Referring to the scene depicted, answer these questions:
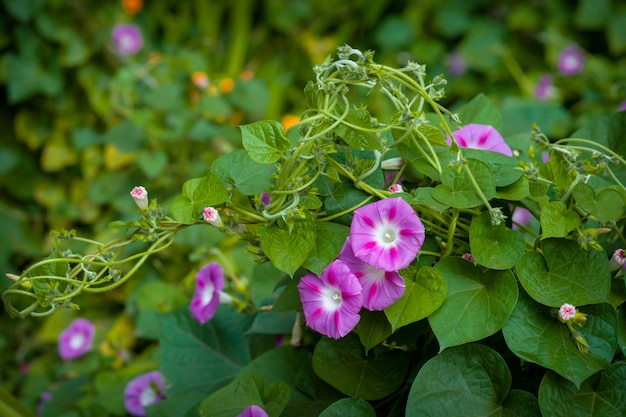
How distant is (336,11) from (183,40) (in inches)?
21.9

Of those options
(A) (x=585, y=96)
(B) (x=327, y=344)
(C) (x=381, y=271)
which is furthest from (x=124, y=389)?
(A) (x=585, y=96)

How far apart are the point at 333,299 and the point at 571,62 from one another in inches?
70.3

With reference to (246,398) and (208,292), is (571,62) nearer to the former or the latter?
(208,292)

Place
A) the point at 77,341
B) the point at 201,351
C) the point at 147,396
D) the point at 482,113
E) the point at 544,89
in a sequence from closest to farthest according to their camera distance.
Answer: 1. the point at 482,113
2. the point at 201,351
3. the point at 147,396
4. the point at 77,341
5. the point at 544,89

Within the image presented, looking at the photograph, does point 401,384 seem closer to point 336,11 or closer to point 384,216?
point 384,216

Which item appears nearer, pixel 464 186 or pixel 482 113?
pixel 464 186

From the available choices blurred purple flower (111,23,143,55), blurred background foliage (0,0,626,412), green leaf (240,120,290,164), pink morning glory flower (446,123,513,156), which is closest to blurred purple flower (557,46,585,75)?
blurred background foliage (0,0,626,412)

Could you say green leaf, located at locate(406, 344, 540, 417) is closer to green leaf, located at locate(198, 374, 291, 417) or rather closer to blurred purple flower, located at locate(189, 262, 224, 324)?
green leaf, located at locate(198, 374, 291, 417)

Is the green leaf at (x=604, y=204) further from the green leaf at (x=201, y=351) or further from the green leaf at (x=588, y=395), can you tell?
the green leaf at (x=201, y=351)

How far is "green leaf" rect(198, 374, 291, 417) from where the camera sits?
2.27 ft

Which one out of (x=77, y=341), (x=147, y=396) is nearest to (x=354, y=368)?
(x=147, y=396)

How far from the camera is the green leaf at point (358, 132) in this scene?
64cm

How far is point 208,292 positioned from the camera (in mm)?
882

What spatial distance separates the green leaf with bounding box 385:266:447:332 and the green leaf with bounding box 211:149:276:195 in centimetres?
17
